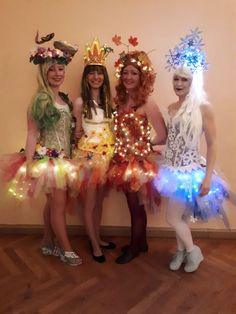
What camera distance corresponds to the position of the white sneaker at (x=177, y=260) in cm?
250

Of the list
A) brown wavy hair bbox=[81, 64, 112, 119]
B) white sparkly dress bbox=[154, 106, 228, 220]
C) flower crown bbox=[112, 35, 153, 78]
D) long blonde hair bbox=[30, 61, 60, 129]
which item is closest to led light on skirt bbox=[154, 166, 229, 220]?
white sparkly dress bbox=[154, 106, 228, 220]

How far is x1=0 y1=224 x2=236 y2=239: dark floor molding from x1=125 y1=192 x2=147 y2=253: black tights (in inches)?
16.8

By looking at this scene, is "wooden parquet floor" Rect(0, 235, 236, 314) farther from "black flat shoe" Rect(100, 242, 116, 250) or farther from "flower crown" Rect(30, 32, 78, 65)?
"flower crown" Rect(30, 32, 78, 65)

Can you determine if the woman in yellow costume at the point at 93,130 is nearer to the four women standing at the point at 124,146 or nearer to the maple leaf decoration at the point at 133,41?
the four women standing at the point at 124,146

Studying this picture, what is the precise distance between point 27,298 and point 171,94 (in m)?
1.99

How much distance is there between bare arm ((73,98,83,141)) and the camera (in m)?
2.57

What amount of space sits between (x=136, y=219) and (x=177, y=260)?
46 cm

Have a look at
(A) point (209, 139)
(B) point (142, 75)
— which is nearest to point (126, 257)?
(A) point (209, 139)

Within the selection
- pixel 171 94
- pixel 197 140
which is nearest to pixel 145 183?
pixel 197 140

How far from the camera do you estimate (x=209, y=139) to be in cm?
224

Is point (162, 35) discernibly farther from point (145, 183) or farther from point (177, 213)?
point (177, 213)

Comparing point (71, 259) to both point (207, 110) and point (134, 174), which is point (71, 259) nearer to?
point (134, 174)

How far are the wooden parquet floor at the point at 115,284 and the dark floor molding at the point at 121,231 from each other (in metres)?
0.17

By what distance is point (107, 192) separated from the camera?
2914 mm
